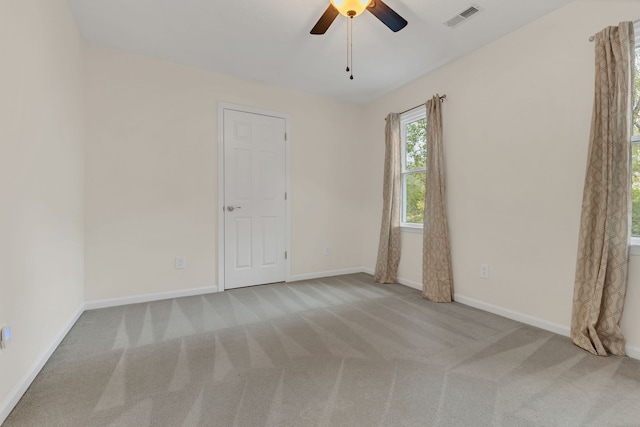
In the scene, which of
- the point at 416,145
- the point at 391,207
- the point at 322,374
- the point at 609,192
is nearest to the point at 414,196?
the point at 391,207

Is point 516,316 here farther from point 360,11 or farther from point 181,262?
point 181,262

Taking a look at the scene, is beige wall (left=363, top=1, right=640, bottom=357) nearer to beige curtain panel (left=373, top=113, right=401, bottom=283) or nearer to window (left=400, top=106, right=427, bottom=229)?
window (left=400, top=106, right=427, bottom=229)

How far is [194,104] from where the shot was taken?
3273mm

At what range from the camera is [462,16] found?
7.85 ft

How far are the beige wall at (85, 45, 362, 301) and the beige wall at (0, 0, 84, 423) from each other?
1.14 ft

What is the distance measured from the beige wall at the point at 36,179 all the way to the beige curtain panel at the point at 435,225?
324cm

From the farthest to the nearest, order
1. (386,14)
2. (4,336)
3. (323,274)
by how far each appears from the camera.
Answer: (323,274) < (386,14) < (4,336)

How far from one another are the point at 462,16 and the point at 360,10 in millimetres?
1116

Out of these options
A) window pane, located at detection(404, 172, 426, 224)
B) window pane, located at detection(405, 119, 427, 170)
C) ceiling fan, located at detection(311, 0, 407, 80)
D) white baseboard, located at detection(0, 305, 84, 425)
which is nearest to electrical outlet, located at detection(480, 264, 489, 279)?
window pane, located at detection(404, 172, 426, 224)

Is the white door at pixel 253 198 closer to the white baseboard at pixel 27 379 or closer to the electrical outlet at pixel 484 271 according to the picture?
the white baseboard at pixel 27 379

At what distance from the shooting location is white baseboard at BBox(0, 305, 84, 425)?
4.44 feet

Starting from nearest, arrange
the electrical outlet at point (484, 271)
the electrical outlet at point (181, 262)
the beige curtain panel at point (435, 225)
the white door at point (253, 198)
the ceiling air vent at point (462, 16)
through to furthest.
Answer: the ceiling air vent at point (462, 16) → the electrical outlet at point (484, 271) → the beige curtain panel at point (435, 225) → the electrical outlet at point (181, 262) → the white door at point (253, 198)

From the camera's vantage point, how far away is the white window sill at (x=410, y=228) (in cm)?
355

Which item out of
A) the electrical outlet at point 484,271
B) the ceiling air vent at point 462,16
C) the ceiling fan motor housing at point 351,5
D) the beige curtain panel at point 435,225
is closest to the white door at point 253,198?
the beige curtain panel at point 435,225
